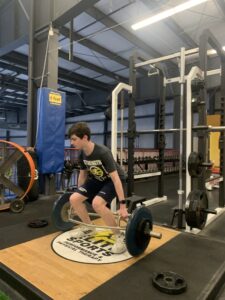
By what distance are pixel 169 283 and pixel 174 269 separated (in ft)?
0.91

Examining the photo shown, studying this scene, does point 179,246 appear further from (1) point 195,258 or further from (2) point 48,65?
(2) point 48,65

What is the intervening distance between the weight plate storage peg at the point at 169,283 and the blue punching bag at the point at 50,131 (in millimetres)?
3120

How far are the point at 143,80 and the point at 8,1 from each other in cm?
691

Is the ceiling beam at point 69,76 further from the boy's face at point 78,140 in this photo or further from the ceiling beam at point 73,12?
the boy's face at point 78,140

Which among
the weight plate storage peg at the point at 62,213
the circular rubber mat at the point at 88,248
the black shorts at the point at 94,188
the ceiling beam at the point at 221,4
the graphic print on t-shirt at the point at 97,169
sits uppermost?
the ceiling beam at the point at 221,4

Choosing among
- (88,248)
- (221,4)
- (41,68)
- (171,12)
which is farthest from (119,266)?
(221,4)

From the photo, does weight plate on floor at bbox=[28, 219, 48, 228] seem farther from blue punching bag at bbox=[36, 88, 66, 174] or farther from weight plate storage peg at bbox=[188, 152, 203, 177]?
weight plate storage peg at bbox=[188, 152, 203, 177]

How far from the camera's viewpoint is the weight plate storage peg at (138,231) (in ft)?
6.43

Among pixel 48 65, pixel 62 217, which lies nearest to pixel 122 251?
pixel 62 217

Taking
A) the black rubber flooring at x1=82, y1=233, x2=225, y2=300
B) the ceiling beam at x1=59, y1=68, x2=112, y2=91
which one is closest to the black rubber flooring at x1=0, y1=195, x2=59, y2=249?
the black rubber flooring at x1=82, y1=233, x2=225, y2=300

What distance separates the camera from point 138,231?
2.03m

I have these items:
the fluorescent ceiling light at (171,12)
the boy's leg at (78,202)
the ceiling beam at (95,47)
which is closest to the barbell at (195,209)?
the boy's leg at (78,202)

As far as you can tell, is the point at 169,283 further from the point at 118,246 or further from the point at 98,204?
the point at 98,204

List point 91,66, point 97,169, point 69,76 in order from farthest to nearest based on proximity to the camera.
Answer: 1. point 69,76
2. point 91,66
3. point 97,169
